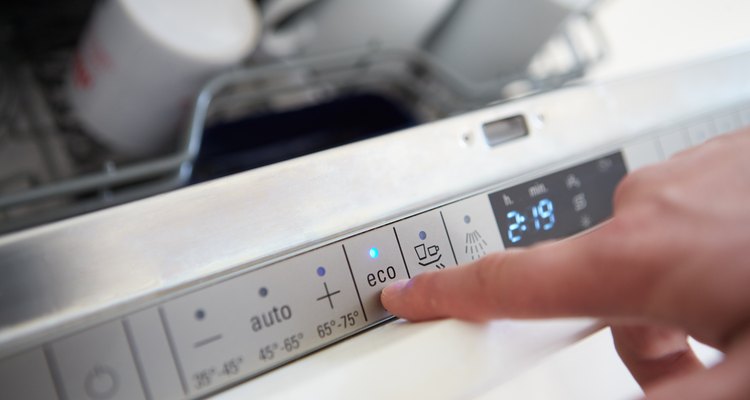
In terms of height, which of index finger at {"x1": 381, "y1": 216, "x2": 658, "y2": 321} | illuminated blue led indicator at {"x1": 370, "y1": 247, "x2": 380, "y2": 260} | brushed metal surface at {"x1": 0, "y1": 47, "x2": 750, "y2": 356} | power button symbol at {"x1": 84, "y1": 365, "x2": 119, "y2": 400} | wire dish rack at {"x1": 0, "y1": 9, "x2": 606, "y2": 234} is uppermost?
wire dish rack at {"x1": 0, "y1": 9, "x2": 606, "y2": 234}

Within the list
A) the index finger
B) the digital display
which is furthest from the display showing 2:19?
the index finger

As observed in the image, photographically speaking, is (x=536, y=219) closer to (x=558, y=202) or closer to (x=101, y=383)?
(x=558, y=202)

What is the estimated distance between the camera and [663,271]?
22 centimetres

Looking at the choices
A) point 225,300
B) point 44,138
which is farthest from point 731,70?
point 44,138

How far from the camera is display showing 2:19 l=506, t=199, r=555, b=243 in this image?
0.38 meters

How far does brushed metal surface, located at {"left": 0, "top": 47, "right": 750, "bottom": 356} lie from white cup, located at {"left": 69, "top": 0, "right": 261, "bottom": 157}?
0.17 m

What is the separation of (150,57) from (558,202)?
0.35m

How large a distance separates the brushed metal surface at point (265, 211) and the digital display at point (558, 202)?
0.01m

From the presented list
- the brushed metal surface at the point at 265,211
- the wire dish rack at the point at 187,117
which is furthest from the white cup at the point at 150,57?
the brushed metal surface at the point at 265,211

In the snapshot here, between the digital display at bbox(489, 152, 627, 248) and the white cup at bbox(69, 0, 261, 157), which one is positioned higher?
the white cup at bbox(69, 0, 261, 157)

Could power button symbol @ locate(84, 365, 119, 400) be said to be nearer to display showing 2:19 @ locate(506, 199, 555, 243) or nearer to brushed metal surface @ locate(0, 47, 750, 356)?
brushed metal surface @ locate(0, 47, 750, 356)

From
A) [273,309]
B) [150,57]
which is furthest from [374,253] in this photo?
[150,57]

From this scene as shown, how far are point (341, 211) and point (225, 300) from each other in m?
0.09

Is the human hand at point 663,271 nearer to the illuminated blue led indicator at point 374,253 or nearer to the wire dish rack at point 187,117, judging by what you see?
the illuminated blue led indicator at point 374,253
